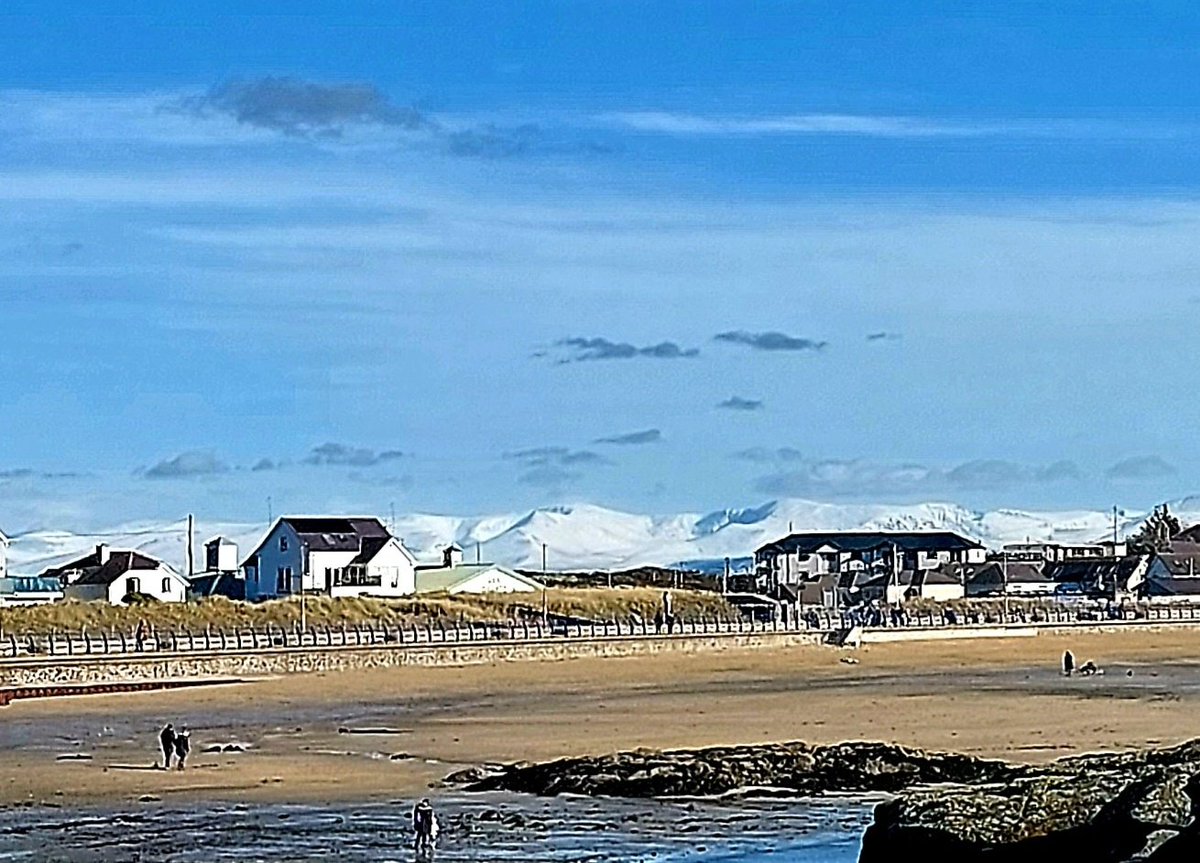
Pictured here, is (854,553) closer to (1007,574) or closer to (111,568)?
(1007,574)

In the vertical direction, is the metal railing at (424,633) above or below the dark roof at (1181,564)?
below

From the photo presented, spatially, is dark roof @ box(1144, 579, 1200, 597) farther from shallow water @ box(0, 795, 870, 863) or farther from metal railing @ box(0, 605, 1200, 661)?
shallow water @ box(0, 795, 870, 863)

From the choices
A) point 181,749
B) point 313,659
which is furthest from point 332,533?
point 181,749

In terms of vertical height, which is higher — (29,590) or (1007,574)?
(1007,574)

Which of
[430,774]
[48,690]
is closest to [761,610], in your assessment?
[48,690]

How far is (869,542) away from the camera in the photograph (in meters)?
172

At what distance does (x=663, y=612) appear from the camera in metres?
120

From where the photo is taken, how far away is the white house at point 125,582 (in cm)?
11425

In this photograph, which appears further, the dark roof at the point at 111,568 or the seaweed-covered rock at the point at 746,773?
the dark roof at the point at 111,568

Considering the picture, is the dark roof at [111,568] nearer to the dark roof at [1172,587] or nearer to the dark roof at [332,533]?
the dark roof at [332,533]

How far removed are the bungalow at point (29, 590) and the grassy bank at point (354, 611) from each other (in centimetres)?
608

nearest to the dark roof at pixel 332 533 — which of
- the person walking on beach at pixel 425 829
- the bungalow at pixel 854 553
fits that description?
the bungalow at pixel 854 553

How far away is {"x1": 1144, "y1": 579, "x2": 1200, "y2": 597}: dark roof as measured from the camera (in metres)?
158

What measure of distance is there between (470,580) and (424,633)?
3638 centimetres
